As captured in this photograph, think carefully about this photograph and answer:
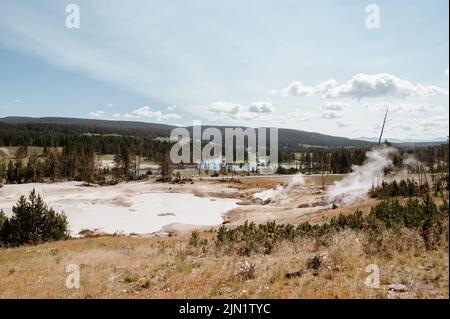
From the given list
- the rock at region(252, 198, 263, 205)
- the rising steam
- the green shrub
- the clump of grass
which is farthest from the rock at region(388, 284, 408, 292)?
the rock at region(252, 198, 263, 205)

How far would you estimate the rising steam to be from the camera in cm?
4888

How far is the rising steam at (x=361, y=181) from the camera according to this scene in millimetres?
48875

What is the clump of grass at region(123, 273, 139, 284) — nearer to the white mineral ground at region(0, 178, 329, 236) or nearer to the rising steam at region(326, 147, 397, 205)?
the white mineral ground at region(0, 178, 329, 236)

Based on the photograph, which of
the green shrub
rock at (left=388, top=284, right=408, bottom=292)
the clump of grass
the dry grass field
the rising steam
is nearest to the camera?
rock at (left=388, top=284, right=408, bottom=292)

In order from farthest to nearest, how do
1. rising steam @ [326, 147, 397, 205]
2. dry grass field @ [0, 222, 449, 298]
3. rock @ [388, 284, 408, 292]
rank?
rising steam @ [326, 147, 397, 205] → dry grass field @ [0, 222, 449, 298] → rock @ [388, 284, 408, 292]

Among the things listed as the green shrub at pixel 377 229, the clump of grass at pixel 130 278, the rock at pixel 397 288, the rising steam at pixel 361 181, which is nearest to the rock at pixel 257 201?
the rising steam at pixel 361 181

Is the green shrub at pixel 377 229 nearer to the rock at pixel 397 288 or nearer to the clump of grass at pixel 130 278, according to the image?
the rock at pixel 397 288

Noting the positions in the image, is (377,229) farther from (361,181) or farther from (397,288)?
(361,181)

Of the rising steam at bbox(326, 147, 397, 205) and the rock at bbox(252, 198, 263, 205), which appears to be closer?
the rising steam at bbox(326, 147, 397, 205)
